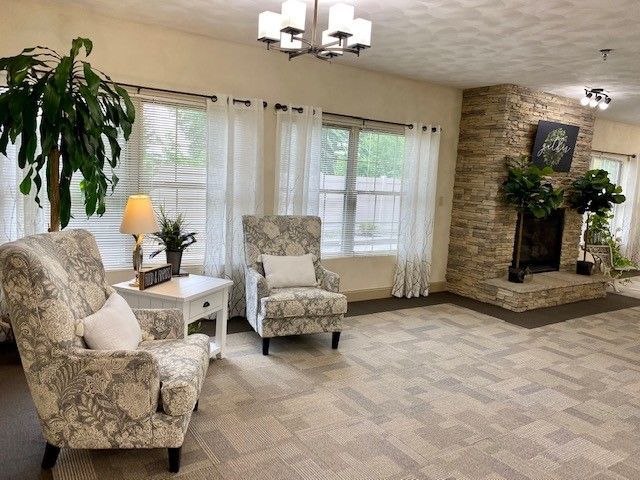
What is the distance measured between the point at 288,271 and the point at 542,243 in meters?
4.14

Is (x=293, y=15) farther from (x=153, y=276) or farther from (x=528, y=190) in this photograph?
(x=528, y=190)

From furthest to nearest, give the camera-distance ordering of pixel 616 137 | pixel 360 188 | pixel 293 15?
pixel 616 137 → pixel 360 188 → pixel 293 15

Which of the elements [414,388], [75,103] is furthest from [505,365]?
[75,103]

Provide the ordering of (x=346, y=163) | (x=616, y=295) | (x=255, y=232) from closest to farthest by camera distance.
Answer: (x=255, y=232), (x=346, y=163), (x=616, y=295)

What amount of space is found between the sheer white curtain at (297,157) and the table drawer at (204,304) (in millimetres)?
1519

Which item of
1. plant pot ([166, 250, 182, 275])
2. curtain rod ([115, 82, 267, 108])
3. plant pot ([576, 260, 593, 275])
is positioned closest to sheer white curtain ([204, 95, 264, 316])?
curtain rod ([115, 82, 267, 108])

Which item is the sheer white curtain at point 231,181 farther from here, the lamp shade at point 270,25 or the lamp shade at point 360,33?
the lamp shade at point 360,33

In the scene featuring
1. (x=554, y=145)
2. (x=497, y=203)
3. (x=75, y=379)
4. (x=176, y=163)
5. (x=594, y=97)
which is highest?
(x=594, y=97)

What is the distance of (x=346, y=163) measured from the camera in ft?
16.9

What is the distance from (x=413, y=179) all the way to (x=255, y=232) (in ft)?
7.42

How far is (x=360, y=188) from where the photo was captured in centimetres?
531

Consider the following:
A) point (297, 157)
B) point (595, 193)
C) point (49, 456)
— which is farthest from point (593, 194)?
point (49, 456)

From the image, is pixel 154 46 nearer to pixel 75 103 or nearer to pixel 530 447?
pixel 75 103

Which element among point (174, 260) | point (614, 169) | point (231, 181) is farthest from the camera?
point (614, 169)
